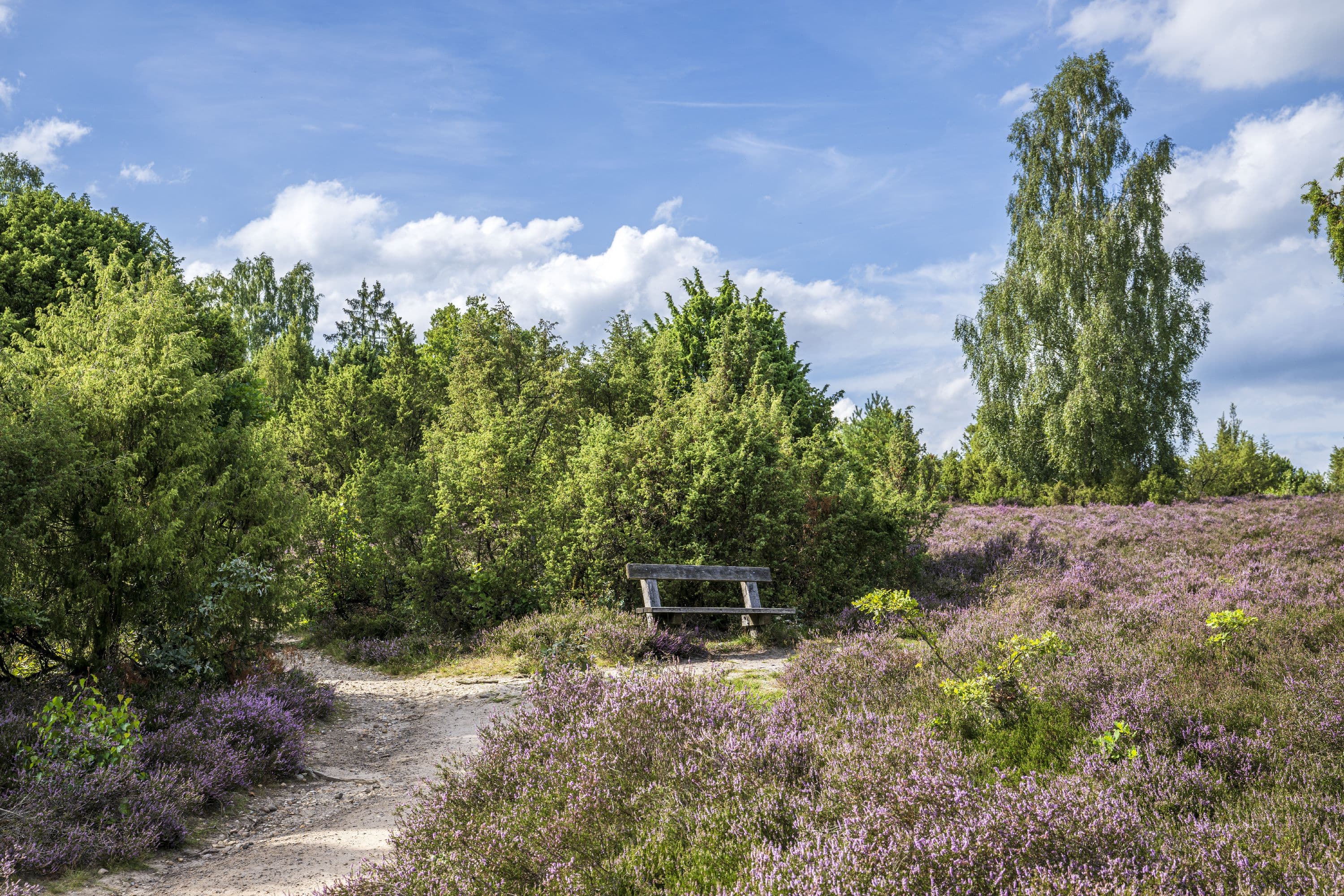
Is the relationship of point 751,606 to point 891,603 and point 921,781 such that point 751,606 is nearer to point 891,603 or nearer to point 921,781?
point 891,603

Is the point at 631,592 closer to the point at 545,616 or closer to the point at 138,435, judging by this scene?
the point at 545,616

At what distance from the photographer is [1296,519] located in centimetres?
1677

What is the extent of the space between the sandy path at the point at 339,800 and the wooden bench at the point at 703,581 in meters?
1.90

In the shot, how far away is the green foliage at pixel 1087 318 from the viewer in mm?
28031

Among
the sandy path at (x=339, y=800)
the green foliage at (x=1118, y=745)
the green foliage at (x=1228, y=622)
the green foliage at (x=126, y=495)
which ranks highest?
the green foliage at (x=126, y=495)

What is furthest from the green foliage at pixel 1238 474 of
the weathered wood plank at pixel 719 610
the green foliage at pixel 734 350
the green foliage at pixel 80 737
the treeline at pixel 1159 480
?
the green foliage at pixel 80 737

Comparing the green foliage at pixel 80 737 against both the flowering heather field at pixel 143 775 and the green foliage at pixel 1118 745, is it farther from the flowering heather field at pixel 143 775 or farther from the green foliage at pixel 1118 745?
the green foliage at pixel 1118 745

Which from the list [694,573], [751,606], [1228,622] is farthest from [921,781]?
[751,606]

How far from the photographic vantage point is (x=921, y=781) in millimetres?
3525

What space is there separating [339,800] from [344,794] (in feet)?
0.40

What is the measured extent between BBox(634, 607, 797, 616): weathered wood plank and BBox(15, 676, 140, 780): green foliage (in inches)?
220

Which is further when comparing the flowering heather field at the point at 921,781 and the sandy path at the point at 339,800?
the sandy path at the point at 339,800

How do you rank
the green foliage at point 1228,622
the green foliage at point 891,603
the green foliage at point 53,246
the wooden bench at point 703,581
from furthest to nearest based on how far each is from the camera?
the green foliage at point 53,246, the wooden bench at point 703,581, the green foliage at point 1228,622, the green foliage at point 891,603

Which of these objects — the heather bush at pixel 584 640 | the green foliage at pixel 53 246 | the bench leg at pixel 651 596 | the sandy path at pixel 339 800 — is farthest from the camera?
the green foliage at pixel 53 246
